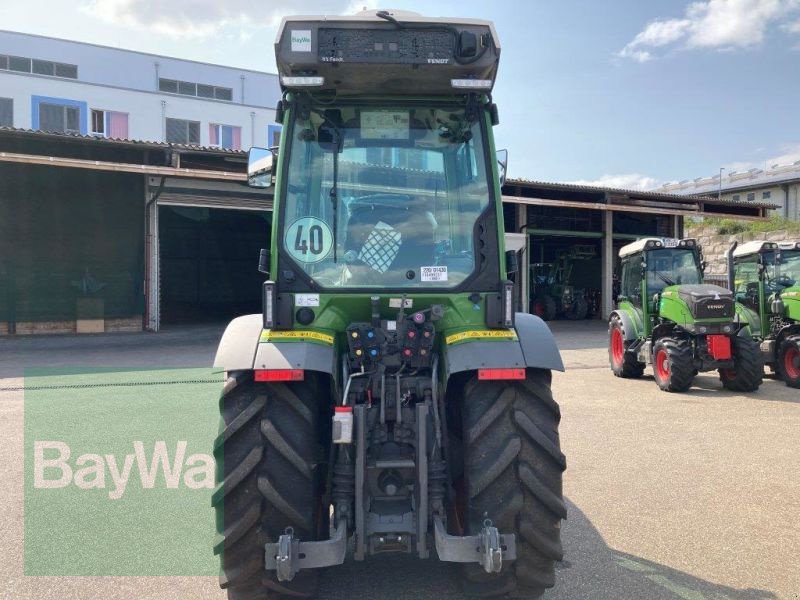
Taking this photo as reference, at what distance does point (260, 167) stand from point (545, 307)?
73.6ft

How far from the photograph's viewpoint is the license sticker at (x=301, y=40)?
3.24 meters

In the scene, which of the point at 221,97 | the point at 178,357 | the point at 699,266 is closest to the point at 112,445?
the point at 178,357

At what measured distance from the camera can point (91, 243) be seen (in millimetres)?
17859

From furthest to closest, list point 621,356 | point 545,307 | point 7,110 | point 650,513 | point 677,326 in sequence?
point 7,110 < point 545,307 < point 621,356 < point 677,326 < point 650,513

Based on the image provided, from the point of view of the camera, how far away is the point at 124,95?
93.2 feet

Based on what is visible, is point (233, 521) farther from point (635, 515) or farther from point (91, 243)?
point (91, 243)

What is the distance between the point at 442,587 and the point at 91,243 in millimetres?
16965

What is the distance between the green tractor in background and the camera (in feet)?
83.8

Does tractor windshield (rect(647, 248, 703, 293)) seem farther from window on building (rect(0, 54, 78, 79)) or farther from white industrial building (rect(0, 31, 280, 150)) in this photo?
window on building (rect(0, 54, 78, 79))

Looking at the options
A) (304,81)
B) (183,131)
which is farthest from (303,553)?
(183,131)

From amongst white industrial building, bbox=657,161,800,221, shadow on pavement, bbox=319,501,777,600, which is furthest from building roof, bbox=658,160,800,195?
shadow on pavement, bbox=319,501,777,600

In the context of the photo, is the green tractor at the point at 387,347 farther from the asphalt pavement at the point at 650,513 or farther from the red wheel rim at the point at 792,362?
the red wheel rim at the point at 792,362

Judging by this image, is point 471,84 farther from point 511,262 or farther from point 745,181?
point 745,181

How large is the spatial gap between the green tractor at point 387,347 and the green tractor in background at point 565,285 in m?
22.0
